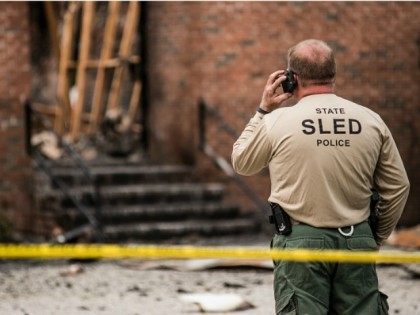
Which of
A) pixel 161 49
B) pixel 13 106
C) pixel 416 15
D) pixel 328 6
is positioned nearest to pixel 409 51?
pixel 416 15

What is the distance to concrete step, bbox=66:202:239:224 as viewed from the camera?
44.2 ft

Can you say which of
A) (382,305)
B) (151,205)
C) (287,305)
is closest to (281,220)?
(287,305)

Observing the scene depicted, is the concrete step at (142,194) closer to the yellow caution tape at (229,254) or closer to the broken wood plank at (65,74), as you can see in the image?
the broken wood plank at (65,74)

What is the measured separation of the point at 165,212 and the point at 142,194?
1.70 ft

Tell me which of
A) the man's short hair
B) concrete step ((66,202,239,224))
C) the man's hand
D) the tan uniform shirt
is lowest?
concrete step ((66,202,239,224))

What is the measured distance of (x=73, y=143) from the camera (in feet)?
54.0

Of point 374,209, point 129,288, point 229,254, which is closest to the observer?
point 374,209

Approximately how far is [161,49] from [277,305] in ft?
36.7

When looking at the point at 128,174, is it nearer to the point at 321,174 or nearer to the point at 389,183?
the point at 389,183

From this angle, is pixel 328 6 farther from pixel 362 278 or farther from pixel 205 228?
pixel 362 278

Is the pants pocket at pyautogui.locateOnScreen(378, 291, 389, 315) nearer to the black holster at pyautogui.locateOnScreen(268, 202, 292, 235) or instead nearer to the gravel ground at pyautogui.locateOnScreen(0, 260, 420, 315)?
the black holster at pyautogui.locateOnScreen(268, 202, 292, 235)

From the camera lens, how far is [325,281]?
452cm

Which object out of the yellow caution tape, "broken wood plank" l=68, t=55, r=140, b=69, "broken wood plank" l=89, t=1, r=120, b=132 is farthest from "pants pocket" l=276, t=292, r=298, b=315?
"broken wood plank" l=68, t=55, r=140, b=69

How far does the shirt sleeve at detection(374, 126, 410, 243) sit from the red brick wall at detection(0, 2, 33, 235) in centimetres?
945
